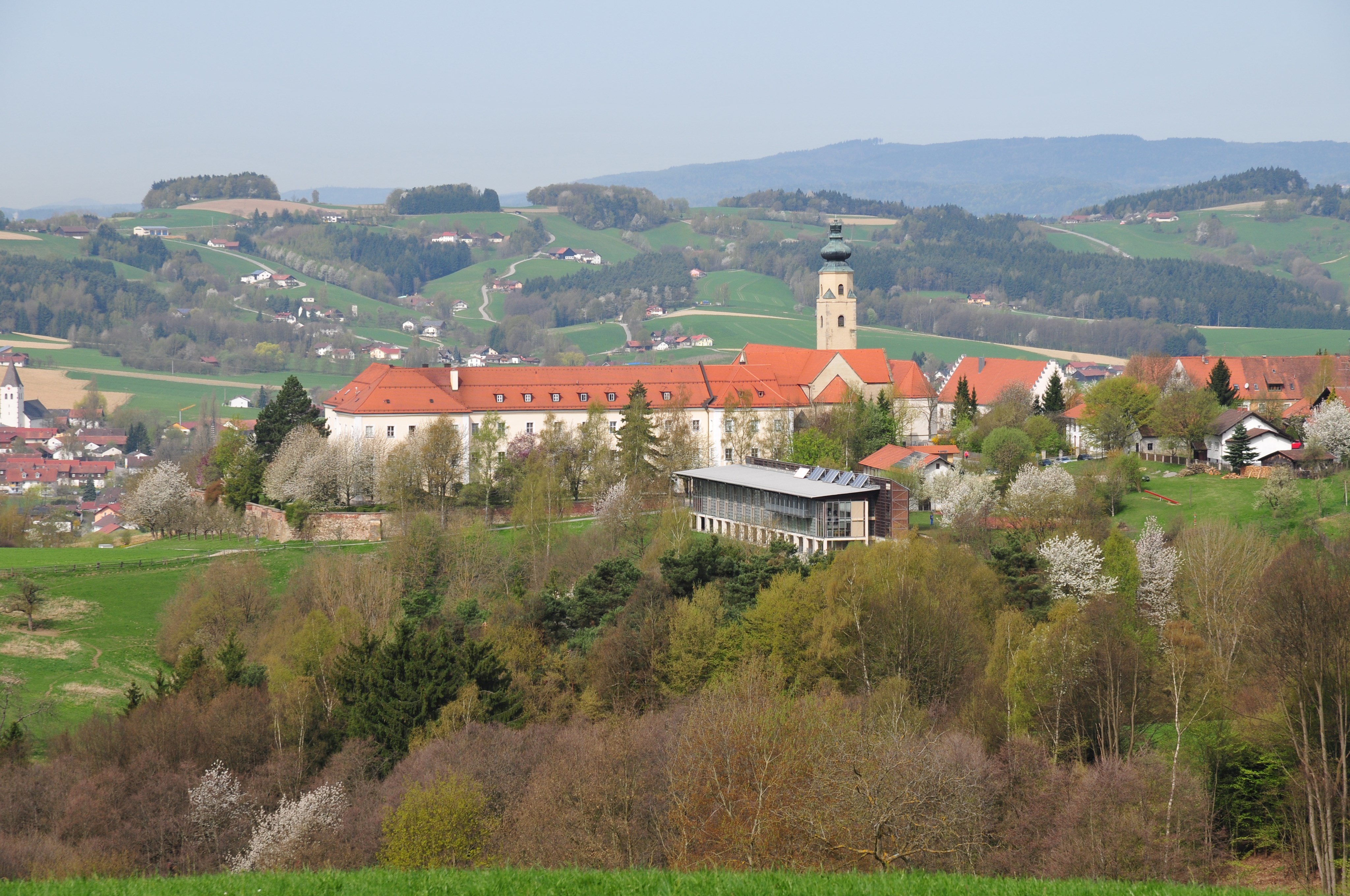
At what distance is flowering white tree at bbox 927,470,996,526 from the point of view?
2079 inches

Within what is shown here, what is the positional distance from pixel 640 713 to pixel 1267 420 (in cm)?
3622

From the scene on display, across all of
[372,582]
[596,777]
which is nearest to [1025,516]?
[372,582]

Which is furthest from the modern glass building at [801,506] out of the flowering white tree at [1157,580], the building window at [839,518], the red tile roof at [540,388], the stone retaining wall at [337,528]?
the stone retaining wall at [337,528]

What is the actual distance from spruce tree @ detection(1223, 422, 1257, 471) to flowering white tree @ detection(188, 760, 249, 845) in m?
42.9

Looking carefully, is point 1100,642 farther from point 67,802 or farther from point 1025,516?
point 67,802

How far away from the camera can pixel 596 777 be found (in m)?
27.3

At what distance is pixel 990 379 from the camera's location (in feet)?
307

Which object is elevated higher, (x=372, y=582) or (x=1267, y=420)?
(x=1267, y=420)

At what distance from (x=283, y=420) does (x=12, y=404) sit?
118 meters

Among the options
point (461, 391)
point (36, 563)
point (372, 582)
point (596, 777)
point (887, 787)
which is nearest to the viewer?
point (887, 787)

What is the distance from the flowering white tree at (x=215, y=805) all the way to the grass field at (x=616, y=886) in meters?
14.5

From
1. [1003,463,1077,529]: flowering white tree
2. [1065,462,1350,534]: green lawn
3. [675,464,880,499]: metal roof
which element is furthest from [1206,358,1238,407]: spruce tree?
[675,464,880,499]: metal roof

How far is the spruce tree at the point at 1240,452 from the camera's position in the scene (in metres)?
57.0

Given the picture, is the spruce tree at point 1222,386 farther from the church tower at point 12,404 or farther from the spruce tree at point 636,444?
the church tower at point 12,404
